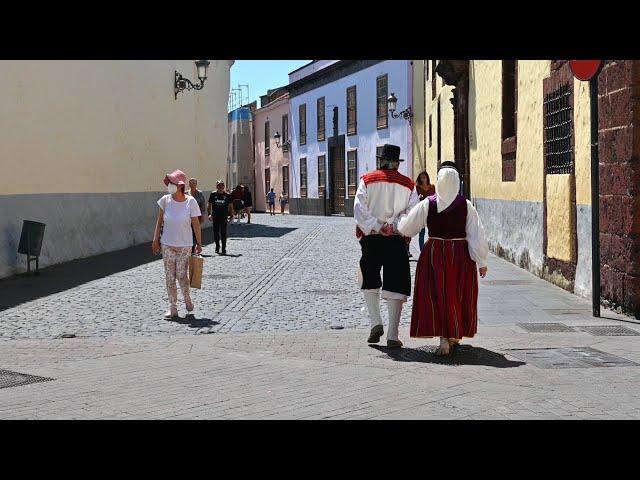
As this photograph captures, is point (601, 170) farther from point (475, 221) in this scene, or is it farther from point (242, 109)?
point (242, 109)

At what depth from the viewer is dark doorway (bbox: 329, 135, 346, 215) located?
143ft

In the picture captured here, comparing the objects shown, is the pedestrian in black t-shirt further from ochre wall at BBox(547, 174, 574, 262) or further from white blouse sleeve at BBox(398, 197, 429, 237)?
white blouse sleeve at BBox(398, 197, 429, 237)

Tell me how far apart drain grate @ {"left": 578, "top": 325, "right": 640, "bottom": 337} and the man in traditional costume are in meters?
1.88

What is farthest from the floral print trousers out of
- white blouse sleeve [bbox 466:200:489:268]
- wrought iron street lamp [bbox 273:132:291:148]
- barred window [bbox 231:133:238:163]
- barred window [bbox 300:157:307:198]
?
barred window [bbox 231:133:238:163]

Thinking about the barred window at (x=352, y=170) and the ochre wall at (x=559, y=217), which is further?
the barred window at (x=352, y=170)

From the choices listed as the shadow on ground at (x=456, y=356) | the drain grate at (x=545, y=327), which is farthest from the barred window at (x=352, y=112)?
the shadow on ground at (x=456, y=356)

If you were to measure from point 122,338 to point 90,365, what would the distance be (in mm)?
1459

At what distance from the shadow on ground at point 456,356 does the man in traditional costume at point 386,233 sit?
218mm

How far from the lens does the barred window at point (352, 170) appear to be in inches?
1645

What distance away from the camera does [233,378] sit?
725cm

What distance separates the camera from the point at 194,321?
10.5 m

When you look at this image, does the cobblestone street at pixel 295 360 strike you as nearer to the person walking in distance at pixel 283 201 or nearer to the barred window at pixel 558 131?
the barred window at pixel 558 131

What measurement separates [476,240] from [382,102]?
31263 mm
